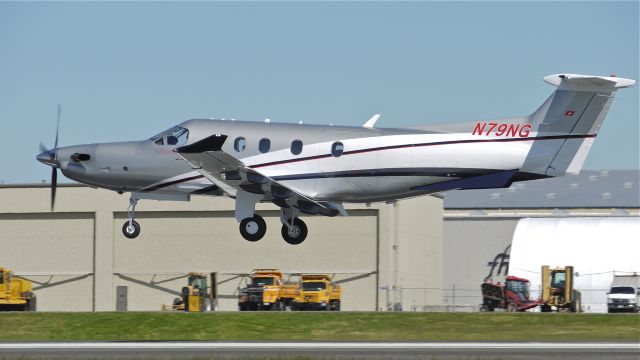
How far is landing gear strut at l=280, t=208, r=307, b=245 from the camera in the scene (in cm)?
3394

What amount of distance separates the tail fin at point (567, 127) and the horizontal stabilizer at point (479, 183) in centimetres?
61

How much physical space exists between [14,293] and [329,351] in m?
29.3

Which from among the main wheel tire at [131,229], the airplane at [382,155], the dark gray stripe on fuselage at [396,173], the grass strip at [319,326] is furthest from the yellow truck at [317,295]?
the dark gray stripe on fuselage at [396,173]

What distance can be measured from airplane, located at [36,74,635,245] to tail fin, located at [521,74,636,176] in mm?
29

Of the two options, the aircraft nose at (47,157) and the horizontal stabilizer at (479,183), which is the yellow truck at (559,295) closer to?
the horizontal stabilizer at (479,183)

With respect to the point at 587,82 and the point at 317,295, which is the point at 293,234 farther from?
the point at 317,295

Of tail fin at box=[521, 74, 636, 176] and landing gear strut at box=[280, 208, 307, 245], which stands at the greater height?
tail fin at box=[521, 74, 636, 176]

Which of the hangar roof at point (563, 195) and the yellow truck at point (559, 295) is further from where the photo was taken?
the hangar roof at point (563, 195)

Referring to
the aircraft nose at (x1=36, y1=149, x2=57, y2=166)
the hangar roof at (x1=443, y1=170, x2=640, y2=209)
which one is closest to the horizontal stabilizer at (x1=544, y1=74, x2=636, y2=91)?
the aircraft nose at (x1=36, y1=149, x2=57, y2=166)

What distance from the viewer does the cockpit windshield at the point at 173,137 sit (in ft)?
109

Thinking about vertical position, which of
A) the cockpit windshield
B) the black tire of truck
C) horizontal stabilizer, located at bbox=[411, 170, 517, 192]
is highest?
the cockpit windshield

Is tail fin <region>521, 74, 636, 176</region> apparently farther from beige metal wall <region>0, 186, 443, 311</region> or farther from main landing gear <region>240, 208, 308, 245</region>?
beige metal wall <region>0, 186, 443, 311</region>

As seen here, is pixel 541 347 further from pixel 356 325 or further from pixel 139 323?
pixel 139 323

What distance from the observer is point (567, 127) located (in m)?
31.9
